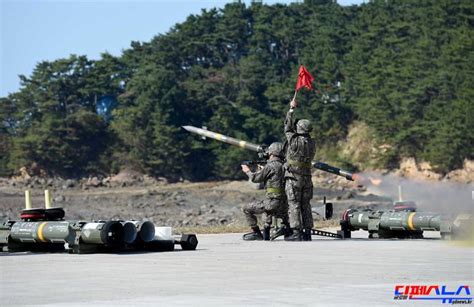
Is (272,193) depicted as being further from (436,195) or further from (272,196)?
(436,195)

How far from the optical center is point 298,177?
2784 cm

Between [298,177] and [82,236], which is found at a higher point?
[298,177]

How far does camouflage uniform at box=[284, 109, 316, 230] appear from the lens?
2775 centimetres

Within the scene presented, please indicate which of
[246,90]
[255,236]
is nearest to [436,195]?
[255,236]

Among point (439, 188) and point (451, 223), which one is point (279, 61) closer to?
point (439, 188)

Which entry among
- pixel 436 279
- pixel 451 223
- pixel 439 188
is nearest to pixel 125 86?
pixel 439 188

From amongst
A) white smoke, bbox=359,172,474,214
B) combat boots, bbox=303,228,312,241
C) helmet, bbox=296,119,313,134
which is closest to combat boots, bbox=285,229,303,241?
combat boots, bbox=303,228,312,241

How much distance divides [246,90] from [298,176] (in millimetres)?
74433

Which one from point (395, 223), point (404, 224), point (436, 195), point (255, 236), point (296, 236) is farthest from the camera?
point (436, 195)

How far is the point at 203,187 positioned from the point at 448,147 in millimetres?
20787

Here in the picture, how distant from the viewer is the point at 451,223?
2603 centimetres

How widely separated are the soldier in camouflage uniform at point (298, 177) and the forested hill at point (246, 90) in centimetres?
5093

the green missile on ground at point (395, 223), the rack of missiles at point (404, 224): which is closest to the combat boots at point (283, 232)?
the rack of missiles at point (404, 224)

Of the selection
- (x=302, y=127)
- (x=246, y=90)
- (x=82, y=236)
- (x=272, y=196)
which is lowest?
(x=82, y=236)
